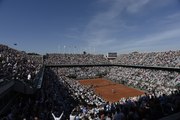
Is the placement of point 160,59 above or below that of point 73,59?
below

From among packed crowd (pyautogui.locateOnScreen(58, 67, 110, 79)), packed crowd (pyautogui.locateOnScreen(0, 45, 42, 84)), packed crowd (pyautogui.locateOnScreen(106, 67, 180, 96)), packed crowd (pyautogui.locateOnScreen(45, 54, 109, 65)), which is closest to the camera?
packed crowd (pyautogui.locateOnScreen(0, 45, 42, 84))

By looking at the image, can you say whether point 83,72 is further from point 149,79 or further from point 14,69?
point 14,69

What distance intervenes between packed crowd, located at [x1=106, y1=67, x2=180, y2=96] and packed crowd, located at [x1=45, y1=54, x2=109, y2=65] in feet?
39.3

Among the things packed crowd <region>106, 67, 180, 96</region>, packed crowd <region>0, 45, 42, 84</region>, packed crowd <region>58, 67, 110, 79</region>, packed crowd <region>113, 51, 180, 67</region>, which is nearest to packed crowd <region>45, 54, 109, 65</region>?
packed crowd <region>58, 67, 110, 79</region>

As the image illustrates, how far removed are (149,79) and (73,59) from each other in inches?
1276

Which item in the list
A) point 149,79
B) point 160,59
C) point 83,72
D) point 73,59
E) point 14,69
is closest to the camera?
point 14,69

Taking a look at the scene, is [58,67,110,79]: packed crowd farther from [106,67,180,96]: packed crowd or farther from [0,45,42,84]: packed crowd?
[0,45,42,84]: packed crowd

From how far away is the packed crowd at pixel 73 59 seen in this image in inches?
2689

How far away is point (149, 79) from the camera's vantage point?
44844mm

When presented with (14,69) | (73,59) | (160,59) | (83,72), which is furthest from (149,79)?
(73,59)

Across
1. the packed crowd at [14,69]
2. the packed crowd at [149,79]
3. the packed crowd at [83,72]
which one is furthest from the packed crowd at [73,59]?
the packed crowd at [14,69]

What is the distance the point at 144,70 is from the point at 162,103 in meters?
41.0

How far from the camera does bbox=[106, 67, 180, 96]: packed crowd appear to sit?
37.0 meters

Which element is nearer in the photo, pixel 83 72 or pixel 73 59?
pixel 83 72
